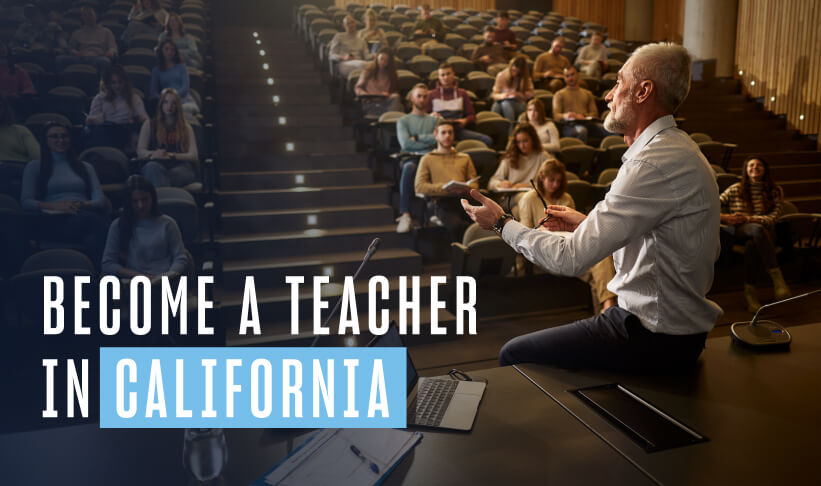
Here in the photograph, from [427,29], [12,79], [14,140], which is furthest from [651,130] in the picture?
[427,29]

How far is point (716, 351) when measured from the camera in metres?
1.42

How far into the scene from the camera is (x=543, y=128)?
429 cm

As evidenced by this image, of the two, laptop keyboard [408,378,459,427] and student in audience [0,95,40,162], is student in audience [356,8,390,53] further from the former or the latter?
laptop keyboard [408,378,459,427]

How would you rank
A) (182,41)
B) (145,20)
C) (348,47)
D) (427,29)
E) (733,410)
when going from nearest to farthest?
(733,410), (182,41), (348,47), (145,20), (427,29)

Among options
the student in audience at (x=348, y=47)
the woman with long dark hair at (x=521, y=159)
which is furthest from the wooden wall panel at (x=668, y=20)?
Result: the woman with long dark hair at (x=521, y=159)

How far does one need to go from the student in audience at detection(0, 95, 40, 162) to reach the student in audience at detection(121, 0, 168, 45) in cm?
264

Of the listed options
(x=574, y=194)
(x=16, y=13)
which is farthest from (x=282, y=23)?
(x=574, y=194)

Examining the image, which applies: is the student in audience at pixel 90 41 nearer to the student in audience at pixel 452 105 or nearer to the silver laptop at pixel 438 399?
the student in audience at pixel 452 105

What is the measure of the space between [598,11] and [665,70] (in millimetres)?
10864

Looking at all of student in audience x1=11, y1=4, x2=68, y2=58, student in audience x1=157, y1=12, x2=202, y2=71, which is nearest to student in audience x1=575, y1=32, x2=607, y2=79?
student in audience x1=157, y1=12, x2=202, y2=71

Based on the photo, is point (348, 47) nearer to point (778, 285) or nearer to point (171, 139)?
point (171, 139)

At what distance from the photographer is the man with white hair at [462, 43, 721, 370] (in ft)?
3.95

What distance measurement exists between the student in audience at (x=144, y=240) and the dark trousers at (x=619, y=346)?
1988 millimetres

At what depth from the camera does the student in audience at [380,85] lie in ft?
16.0
